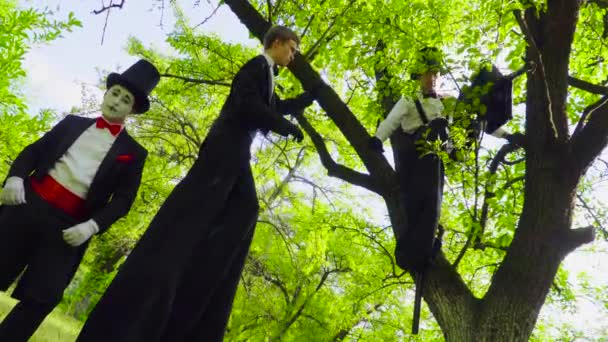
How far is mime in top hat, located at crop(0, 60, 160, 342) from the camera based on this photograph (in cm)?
210

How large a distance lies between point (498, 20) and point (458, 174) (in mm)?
1135

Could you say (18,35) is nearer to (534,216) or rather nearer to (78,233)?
(78,233)

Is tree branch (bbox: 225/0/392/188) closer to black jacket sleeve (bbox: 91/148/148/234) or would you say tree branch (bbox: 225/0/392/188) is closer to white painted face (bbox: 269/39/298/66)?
white painted face (bbox: 269/39/298/66)

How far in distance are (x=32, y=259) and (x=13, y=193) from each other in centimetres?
37

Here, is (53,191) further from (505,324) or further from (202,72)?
(202,72)

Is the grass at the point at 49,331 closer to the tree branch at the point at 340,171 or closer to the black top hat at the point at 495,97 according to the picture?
→ the tree branch at the point at 340,171

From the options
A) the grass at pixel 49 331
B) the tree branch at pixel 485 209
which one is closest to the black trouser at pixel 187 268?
the tree branch at pixel 485 209

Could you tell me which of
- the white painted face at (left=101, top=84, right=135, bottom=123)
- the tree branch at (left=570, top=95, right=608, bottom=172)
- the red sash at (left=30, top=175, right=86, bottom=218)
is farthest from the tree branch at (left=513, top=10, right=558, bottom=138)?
the red sash at (left=30, top=175, right=86, bottom=218)

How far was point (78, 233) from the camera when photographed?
2.14 m

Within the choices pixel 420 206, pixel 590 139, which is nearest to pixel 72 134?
pixel 420 206

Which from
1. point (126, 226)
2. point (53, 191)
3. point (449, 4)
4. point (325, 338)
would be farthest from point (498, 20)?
point (325, 338)

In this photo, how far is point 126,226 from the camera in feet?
28.1

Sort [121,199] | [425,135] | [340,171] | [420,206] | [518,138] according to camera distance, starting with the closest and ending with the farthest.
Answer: [121,199] < [425,135] < [420,206] < [518,138] < [340,171]

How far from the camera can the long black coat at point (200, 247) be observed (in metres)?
1.86
